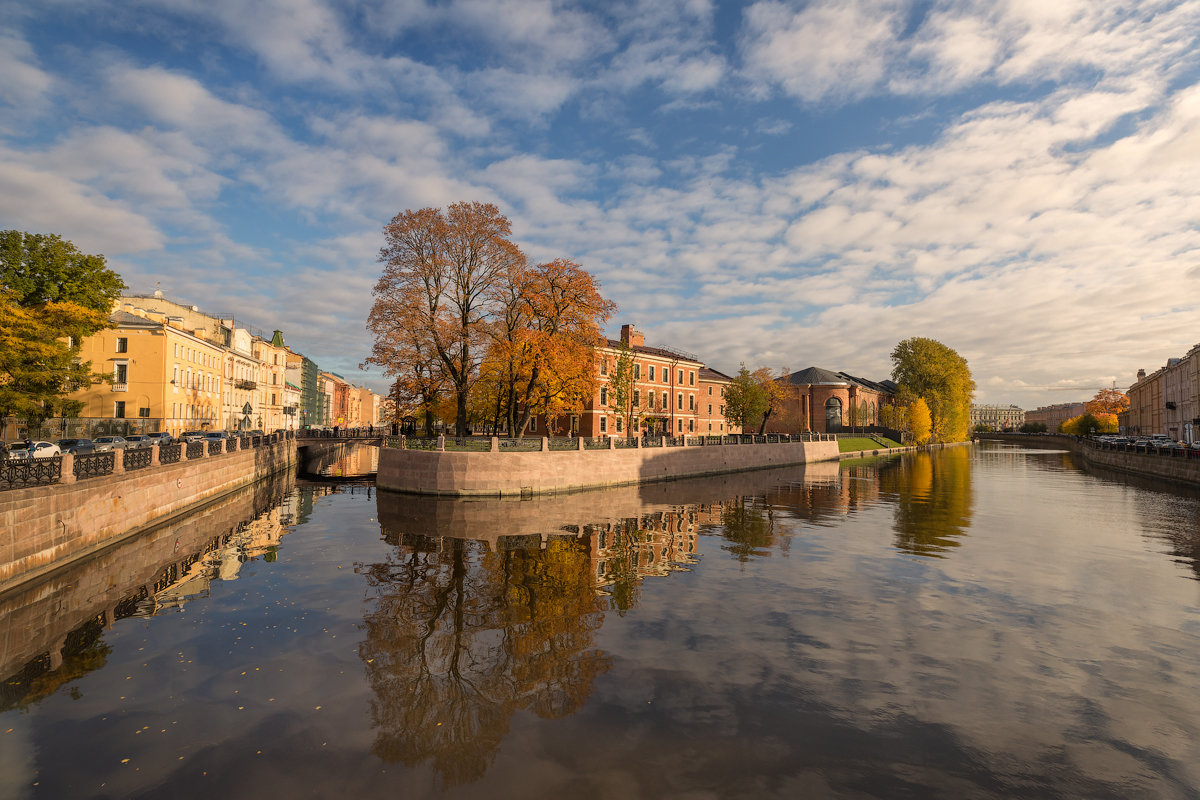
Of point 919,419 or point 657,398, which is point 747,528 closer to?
point 657,398

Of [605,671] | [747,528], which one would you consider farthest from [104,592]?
[747,528]

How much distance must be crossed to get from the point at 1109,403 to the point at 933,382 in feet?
319

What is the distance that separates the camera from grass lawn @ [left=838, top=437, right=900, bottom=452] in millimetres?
88225

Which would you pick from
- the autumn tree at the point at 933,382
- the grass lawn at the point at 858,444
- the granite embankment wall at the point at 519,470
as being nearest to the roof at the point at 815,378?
the autumn tree at the point at 933,382

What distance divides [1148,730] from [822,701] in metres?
4.84

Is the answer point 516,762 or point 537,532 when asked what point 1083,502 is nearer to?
point 537,532

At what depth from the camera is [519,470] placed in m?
36.2

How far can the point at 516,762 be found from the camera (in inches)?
316

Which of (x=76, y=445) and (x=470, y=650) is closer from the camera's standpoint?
(x=470, y=650)

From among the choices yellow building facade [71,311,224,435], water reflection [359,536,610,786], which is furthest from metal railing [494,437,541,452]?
yellow building facade [71,311,224,435]

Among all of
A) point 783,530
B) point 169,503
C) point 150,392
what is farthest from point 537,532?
point 150,392

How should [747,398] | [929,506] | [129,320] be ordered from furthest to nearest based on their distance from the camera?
[747,398] → [129,320] → [929,506]

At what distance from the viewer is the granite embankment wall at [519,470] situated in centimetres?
3528

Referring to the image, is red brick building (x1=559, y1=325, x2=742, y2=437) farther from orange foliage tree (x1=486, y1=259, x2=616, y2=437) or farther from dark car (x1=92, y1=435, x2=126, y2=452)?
dark car (x1=92, y1=435, x2=126, y2=452)
